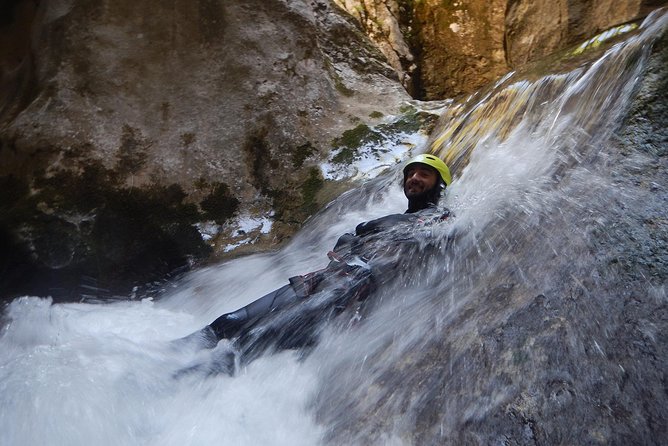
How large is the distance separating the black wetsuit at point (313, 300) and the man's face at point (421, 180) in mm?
603

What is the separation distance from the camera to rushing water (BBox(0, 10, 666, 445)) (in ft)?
6.89

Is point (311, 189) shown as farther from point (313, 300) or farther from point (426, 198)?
point (313, 300)

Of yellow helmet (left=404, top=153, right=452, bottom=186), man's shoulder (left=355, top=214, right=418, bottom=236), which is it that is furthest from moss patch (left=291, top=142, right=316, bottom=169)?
man's shoulder (left=355, top=214, right=418, bottom=236)

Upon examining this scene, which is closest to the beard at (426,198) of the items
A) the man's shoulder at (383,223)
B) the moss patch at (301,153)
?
the man's shoulder at (383,223)

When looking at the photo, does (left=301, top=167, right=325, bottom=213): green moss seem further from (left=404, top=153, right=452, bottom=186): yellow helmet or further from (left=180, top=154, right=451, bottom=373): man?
(left=180, top=154, right=451, bottom=373): man

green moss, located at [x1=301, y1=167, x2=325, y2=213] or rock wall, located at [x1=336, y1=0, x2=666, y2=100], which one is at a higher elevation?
rock wall, located at [x1=336, y1=0, x2=666, y2=100]

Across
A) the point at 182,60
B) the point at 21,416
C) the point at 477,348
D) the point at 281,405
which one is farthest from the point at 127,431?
the point at 182,60

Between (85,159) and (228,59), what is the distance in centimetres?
190

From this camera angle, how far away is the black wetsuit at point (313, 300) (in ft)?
10.3

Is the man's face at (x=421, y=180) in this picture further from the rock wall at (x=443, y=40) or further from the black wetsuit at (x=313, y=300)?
the rock wall at (x=443, y=40)

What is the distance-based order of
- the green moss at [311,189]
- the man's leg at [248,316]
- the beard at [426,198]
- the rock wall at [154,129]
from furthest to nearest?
the green moss at [311,189], the rock wall at [154,129], the beard at [426,198], the man's leg at [248,316]

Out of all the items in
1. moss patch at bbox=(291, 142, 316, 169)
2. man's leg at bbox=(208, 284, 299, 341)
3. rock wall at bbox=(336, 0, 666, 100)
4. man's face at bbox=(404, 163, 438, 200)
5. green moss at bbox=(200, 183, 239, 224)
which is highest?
rock wall at bbox=(336, 0, 666, 100)

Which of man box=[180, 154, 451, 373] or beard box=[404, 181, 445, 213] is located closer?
man box=[180, 154, 451, 373]

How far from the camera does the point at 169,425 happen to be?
255 cm
